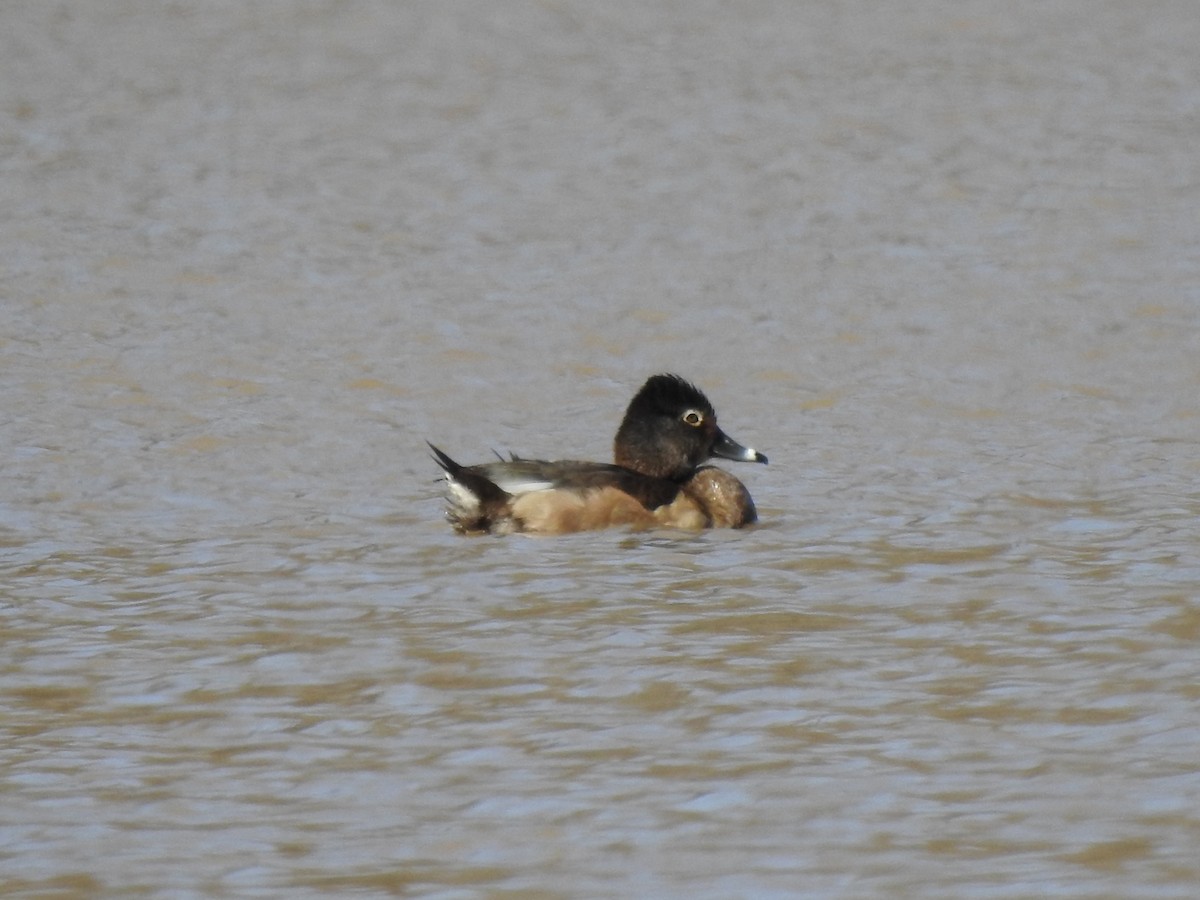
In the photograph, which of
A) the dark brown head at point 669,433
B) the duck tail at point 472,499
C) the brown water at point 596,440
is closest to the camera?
the brown water at point 596,440

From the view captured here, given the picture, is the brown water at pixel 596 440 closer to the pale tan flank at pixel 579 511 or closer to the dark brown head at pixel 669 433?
the pale tan flank at pixel 579 511

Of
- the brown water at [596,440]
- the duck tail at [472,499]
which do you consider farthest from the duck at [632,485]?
the brown water at [596,440]

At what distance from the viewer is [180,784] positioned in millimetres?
5578

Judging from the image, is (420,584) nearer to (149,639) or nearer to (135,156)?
(149,639)

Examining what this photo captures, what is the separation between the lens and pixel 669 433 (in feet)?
32.2

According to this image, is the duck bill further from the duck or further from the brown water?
the brown water

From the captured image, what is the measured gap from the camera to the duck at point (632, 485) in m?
9.08

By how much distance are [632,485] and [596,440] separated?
2031mm

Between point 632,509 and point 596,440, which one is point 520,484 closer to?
point 632,509

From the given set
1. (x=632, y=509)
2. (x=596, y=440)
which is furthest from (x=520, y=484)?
(x=596, y=440)

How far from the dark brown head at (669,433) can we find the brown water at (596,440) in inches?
16.3

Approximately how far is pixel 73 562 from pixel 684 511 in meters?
2.57

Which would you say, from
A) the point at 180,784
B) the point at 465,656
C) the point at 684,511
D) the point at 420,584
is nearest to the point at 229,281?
the point at 684,511

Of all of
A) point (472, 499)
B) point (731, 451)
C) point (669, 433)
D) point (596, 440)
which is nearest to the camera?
point (472, 499)
